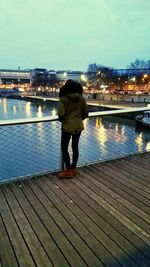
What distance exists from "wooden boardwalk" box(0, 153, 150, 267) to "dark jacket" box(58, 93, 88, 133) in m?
0.86

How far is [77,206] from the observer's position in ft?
10.7

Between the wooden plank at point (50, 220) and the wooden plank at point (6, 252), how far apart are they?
0.43 metres

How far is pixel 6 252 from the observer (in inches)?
94.9

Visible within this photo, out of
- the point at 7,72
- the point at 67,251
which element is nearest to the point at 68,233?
the point at 67,251

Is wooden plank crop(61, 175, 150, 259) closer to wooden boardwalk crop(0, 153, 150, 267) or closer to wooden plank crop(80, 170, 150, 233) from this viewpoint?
wooden boardwalk crop(0, 153, 150, 267)

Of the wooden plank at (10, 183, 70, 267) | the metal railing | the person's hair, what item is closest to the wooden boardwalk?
the wooden plank at (10, 183, 70, 267)

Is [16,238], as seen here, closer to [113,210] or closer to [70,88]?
[113,210]

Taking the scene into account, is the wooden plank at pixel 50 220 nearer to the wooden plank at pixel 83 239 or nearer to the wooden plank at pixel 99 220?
the wooden plank at pixel 83 239

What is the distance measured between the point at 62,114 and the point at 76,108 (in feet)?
0.80

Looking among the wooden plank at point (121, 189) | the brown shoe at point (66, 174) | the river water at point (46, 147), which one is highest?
the brown shoe at point (66, 174)

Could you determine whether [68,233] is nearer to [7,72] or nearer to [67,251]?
[67,251]

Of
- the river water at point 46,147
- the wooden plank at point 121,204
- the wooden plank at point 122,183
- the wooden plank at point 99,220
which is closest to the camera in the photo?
the wooden plank at point 99,220

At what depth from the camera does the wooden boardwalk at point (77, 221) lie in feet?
7.75

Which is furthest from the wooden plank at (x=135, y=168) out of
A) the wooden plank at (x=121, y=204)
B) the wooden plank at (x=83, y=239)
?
the wooden plank at (x=83, y=239)
